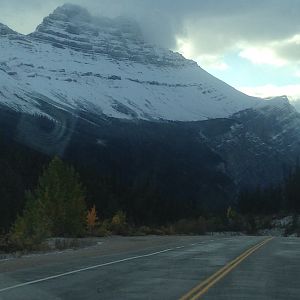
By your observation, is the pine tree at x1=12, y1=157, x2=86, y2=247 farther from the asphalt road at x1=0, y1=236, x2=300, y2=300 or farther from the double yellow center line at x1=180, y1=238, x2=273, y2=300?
the double yellow center line at x1=180, y1=238, x2=273, y2=300

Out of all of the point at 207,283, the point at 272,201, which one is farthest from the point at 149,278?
the point at 272,201

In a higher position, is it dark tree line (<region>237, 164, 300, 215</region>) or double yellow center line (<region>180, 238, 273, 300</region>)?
A: dark tree line (<region>237, 164, 300, 215</region>)

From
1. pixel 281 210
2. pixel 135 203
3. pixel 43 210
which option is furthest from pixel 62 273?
pixel 281 210

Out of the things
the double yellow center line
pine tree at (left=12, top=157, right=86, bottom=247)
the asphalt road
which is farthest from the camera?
pine tree at (left=12, top=157, right=86, bottom=247)

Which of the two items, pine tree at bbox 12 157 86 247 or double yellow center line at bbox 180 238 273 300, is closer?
double yellow center line at bbox 180 238 273 300

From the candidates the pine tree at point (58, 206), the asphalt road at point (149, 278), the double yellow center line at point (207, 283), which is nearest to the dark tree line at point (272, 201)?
the pine tree at point (58, 206)

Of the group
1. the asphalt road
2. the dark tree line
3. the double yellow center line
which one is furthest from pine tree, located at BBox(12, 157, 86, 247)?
the dark tree line

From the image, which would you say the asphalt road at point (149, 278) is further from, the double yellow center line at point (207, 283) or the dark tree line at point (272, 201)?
the dark tree line at point (272, 201)

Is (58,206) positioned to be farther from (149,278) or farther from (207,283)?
(207,283)

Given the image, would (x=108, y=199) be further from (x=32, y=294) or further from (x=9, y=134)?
(x=32, y=294)

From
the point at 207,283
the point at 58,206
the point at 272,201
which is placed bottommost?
the point at 207,283

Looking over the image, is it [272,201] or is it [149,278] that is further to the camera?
[272,201]

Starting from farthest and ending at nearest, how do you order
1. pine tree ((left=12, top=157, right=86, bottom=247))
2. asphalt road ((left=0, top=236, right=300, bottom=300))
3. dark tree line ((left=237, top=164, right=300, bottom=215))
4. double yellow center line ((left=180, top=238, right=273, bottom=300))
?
dark tree line ((left=237, top=164, right=300, bottom=215))
pine tree ((left=12, top=157, right=86, bottom=247))
asphalt road ((left=0, top=236, right=300, bottom=300))
double yellow center line ((left=180, top=238, right=273, bottom=300))

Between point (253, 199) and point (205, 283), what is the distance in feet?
494
